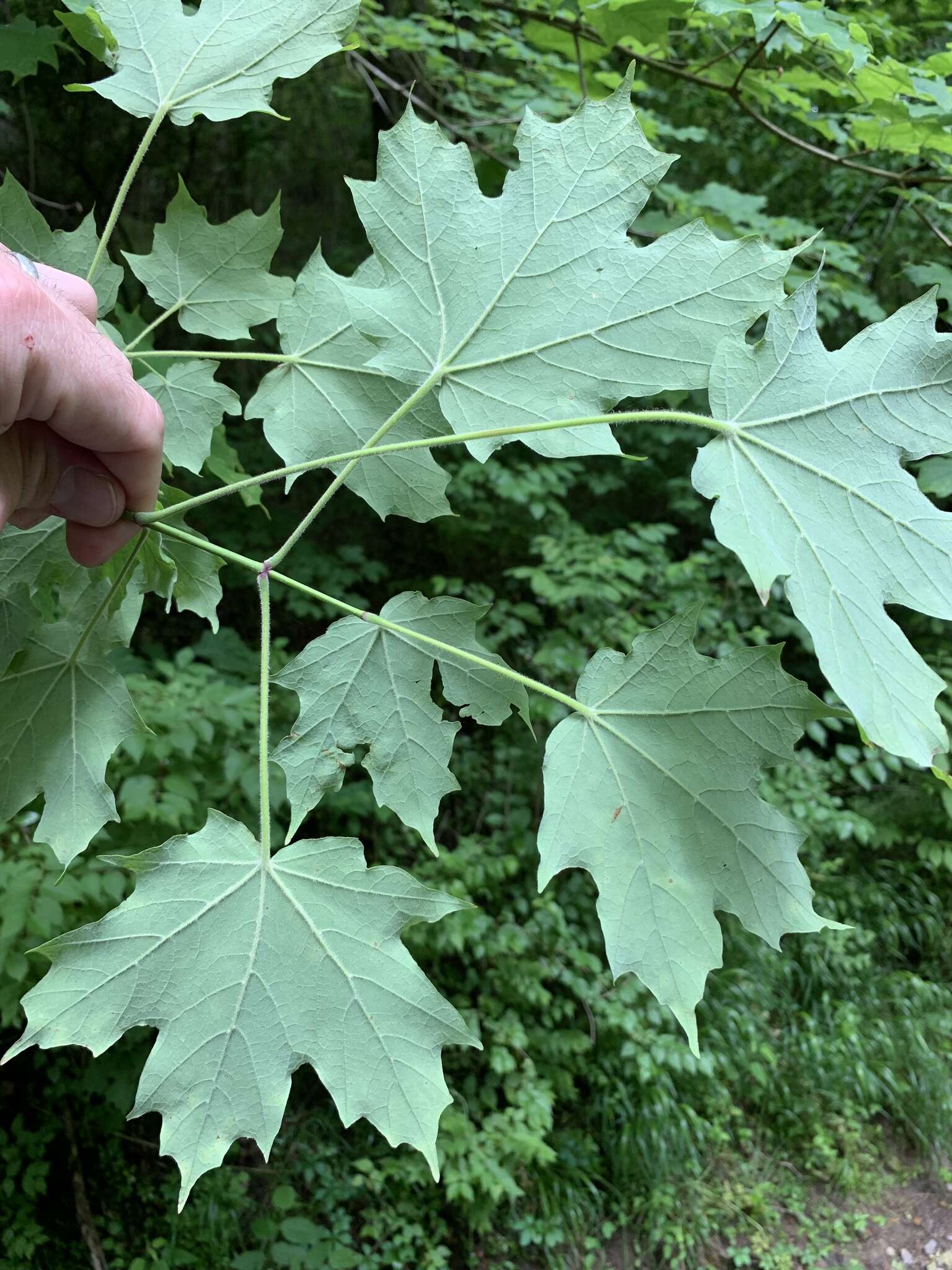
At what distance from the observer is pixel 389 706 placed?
32.4 inches

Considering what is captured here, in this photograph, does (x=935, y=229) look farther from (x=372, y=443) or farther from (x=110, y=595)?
(x=110, y=595)

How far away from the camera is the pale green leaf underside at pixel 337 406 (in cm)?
89

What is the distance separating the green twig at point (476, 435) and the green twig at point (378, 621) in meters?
0.03

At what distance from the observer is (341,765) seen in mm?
808

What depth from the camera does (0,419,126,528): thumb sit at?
2.43ft

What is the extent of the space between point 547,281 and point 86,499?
402 millimetres

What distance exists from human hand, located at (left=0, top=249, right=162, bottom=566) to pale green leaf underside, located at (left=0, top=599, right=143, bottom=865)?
0.11 metres

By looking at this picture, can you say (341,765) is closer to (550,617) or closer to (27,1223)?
(27,1223)

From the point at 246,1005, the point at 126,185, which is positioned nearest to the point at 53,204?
the point at 126,185

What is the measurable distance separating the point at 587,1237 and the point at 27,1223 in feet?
5.61

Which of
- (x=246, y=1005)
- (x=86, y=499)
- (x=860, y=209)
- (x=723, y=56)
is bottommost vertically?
(x=860, y=209)

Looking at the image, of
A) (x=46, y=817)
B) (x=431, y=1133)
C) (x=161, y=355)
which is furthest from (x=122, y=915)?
(x=161, y=355)

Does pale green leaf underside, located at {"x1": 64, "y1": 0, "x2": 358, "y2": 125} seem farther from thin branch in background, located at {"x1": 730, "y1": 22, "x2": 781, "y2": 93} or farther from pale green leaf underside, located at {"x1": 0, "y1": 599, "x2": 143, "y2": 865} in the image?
thin branch in background, located at {"x1": 730, "y1": 22, "x2": 781, "y2": 93}

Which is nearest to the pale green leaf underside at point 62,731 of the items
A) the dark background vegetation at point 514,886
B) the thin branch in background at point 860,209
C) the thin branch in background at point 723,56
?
the dark background vegetation at point 514,886
